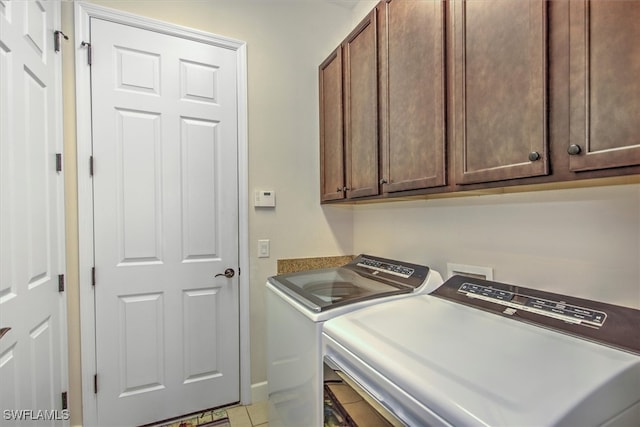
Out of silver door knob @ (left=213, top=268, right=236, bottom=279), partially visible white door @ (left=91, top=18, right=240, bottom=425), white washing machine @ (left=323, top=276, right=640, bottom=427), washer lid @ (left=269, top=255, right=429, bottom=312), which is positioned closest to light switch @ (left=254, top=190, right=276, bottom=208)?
partially visible white door @ (left=91, top=18, right=240, bottom=425)

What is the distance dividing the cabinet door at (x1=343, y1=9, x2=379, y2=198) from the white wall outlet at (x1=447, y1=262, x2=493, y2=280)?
1.71ft

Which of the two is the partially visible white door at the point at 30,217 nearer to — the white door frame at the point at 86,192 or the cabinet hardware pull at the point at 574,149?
the white door frame at the point at 86,192

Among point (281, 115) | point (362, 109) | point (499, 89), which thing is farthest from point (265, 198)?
point (499, 89)

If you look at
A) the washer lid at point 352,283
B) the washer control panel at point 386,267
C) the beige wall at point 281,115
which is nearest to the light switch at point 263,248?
the beige wall at point 281,115

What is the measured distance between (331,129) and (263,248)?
35.7 inches

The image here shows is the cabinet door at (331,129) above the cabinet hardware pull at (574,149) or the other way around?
above

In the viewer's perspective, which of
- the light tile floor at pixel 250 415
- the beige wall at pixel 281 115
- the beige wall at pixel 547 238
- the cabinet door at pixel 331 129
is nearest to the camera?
the beige wall at pixel 547 238

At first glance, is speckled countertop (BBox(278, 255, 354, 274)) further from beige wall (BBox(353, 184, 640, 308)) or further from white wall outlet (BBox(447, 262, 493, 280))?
white wall outlet (BBox(447, 262, 493, 280))

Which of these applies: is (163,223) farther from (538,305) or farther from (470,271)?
(538,305)

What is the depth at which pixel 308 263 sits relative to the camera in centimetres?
223

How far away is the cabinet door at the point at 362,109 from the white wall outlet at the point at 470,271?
520mm

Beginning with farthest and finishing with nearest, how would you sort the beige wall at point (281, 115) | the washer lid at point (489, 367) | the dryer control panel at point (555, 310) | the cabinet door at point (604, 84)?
the beige wall at point (281, 115) → the dryer control panel at point (555, 310) → the cabinet door at point (604, 84) → the washer lid at point (489, 367)

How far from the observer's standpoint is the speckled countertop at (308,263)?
Result: 217cm

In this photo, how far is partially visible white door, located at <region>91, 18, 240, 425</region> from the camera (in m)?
1.76
